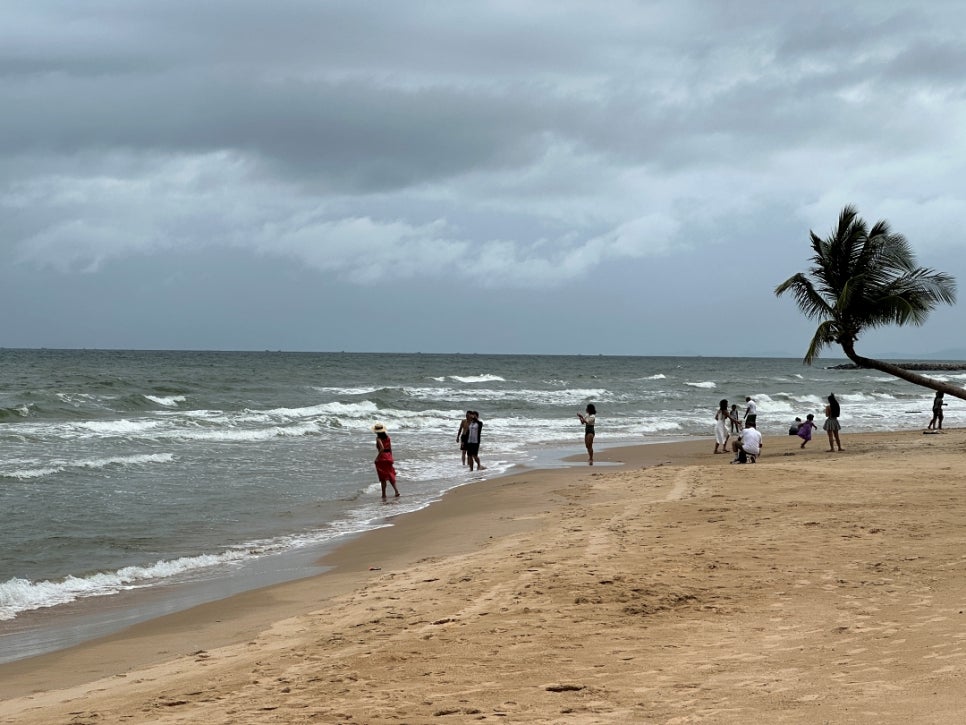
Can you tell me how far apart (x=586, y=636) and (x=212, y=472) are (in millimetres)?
14501

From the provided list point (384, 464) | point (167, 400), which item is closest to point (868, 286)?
point (384, 464)

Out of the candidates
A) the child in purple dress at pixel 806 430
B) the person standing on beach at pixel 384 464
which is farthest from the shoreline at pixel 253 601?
the child in purple dress at pixel 806 430

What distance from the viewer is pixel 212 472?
64.2 feet

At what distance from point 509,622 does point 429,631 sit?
0.59m

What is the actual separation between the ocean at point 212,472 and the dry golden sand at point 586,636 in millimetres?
1227

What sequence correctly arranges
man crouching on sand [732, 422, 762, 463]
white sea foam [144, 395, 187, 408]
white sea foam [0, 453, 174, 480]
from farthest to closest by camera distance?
white sea foam [144, 395, 187, 408] → man crouching on sand [732, 422, 762, 463] → white sea foam [0, 453, 174, 480]

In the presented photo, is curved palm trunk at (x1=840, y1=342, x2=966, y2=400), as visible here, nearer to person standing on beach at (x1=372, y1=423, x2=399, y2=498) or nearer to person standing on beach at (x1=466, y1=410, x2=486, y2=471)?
person standing on beach at (x1=466, y1=410, x2=486, y2=471)

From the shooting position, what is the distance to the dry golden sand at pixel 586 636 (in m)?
5.13

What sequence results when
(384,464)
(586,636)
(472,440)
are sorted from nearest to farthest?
(586,636) < (384,464) < (472,440)

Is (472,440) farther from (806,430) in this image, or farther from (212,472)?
(806,430)

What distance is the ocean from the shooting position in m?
10.0

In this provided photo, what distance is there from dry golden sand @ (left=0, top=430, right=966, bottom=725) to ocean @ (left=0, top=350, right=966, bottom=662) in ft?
4.02

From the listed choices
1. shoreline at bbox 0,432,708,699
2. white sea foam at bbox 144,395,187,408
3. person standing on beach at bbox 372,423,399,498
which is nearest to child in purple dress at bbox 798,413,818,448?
shoreline at bbox 0,432,708,699

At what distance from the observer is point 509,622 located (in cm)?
695
